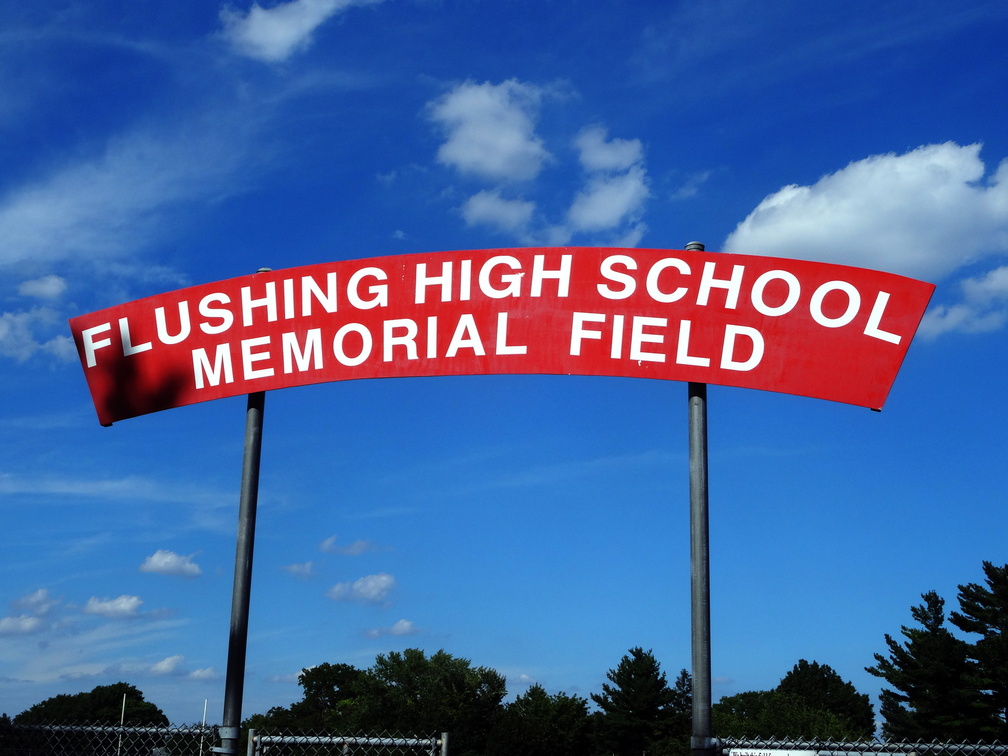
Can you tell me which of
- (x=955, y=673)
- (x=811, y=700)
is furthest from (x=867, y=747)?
(x=811, y=700)

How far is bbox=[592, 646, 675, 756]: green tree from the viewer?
8525 centimetres

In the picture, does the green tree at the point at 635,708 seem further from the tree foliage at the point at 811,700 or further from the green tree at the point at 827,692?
the green tree at the point at 827,692

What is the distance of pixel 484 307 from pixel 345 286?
4.96 ft

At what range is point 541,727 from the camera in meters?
76.4

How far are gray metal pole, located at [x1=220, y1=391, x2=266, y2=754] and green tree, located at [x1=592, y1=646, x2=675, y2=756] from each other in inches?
3153

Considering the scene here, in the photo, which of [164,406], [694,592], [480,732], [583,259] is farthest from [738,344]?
[480,732]

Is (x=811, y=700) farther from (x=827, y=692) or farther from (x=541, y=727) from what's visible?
(x=541, y=727)

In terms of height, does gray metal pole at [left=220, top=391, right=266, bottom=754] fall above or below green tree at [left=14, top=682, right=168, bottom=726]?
above

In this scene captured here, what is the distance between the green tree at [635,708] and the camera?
280ft

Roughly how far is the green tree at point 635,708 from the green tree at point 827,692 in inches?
2039

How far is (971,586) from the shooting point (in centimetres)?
6269

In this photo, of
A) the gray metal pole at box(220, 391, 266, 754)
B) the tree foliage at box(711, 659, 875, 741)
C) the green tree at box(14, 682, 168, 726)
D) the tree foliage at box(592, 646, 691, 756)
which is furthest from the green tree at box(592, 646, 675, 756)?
the gray metal pole at box(220, 391, 266, 754)

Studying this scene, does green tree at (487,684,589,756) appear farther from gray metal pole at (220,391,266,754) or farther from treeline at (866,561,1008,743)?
gray metal pole at (220,391,266,754)

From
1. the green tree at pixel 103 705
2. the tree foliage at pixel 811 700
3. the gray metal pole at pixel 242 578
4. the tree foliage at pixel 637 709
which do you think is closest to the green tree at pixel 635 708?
the tree foliage at pixel 637 709
